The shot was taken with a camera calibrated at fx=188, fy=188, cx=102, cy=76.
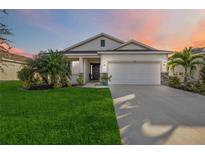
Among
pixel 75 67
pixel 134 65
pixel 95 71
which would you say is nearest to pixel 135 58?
pixel 134 65

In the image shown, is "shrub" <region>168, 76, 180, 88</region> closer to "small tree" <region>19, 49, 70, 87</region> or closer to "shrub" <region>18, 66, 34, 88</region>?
"small tree" <region>19, 49, 70, 87</region>

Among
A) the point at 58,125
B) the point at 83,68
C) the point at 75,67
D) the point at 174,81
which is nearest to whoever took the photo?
the point at 58,125

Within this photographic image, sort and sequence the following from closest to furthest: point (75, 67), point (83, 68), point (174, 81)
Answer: point (174, 81)
point (83, 68)
point (75, 67)

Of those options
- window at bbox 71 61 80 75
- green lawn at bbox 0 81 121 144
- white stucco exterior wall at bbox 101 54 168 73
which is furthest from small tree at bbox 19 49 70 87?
green lawn at bbox 0 81 121 144

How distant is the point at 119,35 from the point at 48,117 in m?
15.7

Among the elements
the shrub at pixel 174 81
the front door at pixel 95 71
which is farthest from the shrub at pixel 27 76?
the front door at pixel 95 71

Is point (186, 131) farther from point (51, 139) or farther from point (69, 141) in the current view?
point (51, 139)

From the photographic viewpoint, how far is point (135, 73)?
1678 centimetres

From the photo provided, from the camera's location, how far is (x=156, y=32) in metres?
16.7

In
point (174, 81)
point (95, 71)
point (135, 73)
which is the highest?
point (95, 71)

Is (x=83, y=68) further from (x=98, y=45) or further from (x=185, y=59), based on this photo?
(x=185, y=59)

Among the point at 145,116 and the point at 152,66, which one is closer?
the point at 145,116

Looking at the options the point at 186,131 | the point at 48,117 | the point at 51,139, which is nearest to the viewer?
the point at 51,139
